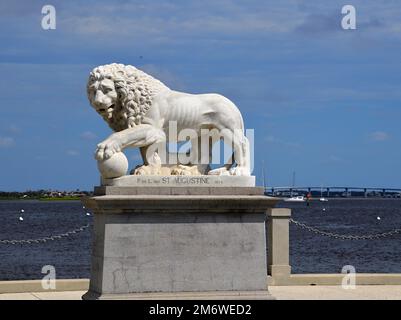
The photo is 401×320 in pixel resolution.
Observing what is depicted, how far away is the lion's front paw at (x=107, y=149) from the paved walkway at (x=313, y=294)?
3.30 metres

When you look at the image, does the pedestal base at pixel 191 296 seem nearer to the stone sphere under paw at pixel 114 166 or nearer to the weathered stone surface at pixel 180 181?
the weathered stone surface at pixel 180 181

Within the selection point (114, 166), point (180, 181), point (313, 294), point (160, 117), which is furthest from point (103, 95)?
point (313, 294)

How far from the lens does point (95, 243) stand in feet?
47.3

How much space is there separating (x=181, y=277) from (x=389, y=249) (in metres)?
37.9

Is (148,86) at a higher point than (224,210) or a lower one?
higher

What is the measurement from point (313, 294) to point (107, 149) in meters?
5.09

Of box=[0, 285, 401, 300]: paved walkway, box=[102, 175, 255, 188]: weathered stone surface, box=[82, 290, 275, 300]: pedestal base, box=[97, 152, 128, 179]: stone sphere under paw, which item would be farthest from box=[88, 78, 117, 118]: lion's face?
box=[0, 285, 401, 300]: paved walkway

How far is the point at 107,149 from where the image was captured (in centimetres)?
1408

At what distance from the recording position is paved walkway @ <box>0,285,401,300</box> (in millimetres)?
16828

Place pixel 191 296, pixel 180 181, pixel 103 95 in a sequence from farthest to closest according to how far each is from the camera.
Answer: pixel 103 95
pixel 180 181
pixel 191 296

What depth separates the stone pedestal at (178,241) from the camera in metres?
13.9

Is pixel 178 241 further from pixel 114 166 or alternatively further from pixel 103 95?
pixel 103 95

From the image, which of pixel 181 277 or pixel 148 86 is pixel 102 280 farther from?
pixel 148 86
